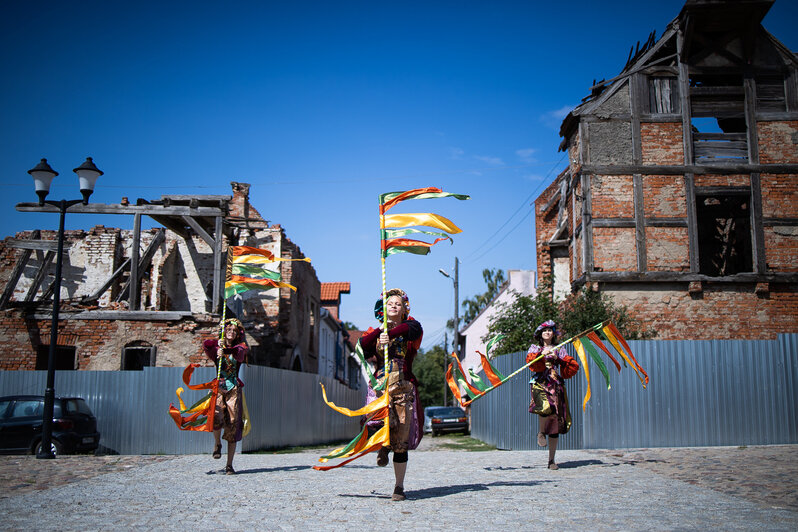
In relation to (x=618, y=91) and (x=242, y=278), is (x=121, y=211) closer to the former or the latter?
(x=242, y=278)

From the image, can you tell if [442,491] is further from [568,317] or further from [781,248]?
[781,248]

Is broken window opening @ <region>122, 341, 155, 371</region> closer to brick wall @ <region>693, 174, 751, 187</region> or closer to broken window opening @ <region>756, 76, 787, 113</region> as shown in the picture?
brick wall @ <region>693, 174, 751, 187</region>

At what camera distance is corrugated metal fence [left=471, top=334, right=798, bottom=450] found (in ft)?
41.9

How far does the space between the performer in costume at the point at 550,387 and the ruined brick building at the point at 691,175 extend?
1039cm

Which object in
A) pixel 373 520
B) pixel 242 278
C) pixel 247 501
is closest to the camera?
pixel 373 520

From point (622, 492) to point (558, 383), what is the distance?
249 cm

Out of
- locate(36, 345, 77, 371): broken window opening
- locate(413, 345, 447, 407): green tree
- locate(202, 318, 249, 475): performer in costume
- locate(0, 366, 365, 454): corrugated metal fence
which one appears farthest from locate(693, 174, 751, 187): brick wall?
locate(413, 345, 447, 407): green tree

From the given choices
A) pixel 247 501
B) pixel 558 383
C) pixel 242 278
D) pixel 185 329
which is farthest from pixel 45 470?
pixel 185 329

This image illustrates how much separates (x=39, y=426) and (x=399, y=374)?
1009 cm

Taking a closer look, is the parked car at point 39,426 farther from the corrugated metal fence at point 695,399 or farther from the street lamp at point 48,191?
the corrugated metal fence at point 695,399

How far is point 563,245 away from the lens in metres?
23.0

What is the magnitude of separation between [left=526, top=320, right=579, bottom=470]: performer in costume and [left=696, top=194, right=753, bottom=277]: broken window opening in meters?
13.0

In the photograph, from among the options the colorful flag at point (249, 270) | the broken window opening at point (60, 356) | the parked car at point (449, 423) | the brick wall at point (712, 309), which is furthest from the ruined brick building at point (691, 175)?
the broken window opening at point (60, 356)

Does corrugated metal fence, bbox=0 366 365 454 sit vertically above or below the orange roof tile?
below
